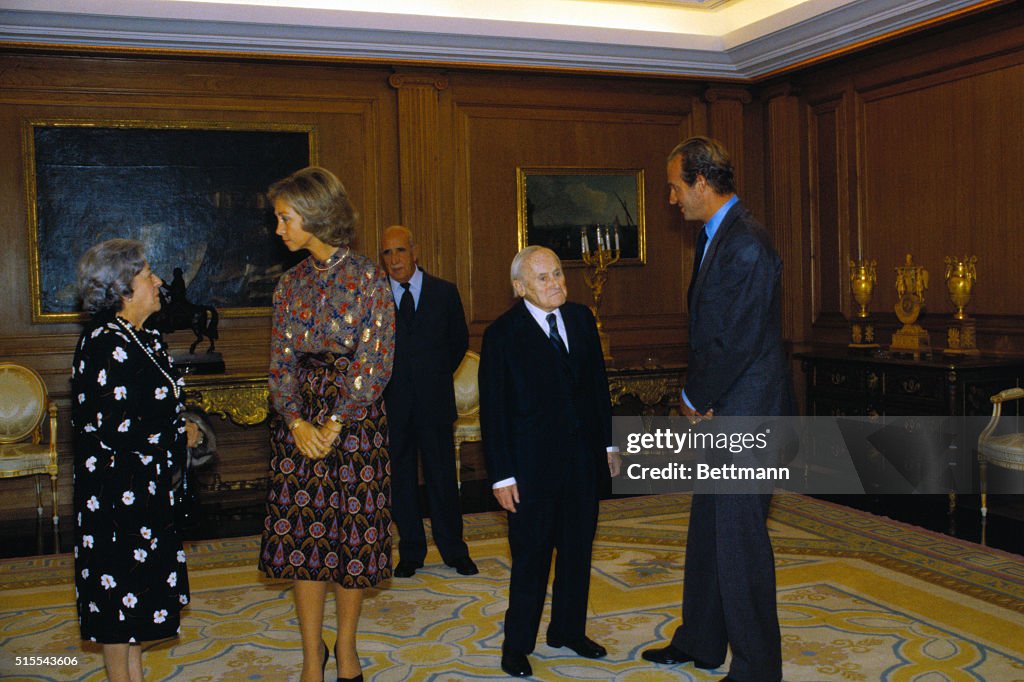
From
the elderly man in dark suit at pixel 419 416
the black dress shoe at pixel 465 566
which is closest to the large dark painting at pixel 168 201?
the elderly man in dark suit at pixel 419 416

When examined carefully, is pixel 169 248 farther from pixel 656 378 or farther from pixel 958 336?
pixel 958 336

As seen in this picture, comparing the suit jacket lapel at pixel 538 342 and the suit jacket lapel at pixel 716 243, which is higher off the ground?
the suit jacket lapel at pixel 716 243

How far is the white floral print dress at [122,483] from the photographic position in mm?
3221

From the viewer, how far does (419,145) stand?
802cm

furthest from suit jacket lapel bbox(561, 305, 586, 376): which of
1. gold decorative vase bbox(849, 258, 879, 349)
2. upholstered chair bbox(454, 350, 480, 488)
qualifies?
gold decorative vase bbox(849, 258, 879, 349)

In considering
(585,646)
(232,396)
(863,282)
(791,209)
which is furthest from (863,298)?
(232,396)

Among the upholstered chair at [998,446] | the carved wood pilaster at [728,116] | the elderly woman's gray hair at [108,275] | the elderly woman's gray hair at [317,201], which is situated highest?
the carved wood pilaster at [728,116]

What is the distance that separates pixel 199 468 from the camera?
7.55m

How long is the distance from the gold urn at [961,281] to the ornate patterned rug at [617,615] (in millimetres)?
1806

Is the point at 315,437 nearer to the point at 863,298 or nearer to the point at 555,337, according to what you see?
the point at 555,337

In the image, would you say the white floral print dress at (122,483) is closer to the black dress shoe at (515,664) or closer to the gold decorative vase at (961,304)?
the black dress shoe at (515,664)

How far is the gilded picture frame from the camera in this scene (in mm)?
8430

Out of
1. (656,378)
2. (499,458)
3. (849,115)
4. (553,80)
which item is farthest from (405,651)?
(849,115)

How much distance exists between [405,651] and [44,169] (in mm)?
4938
